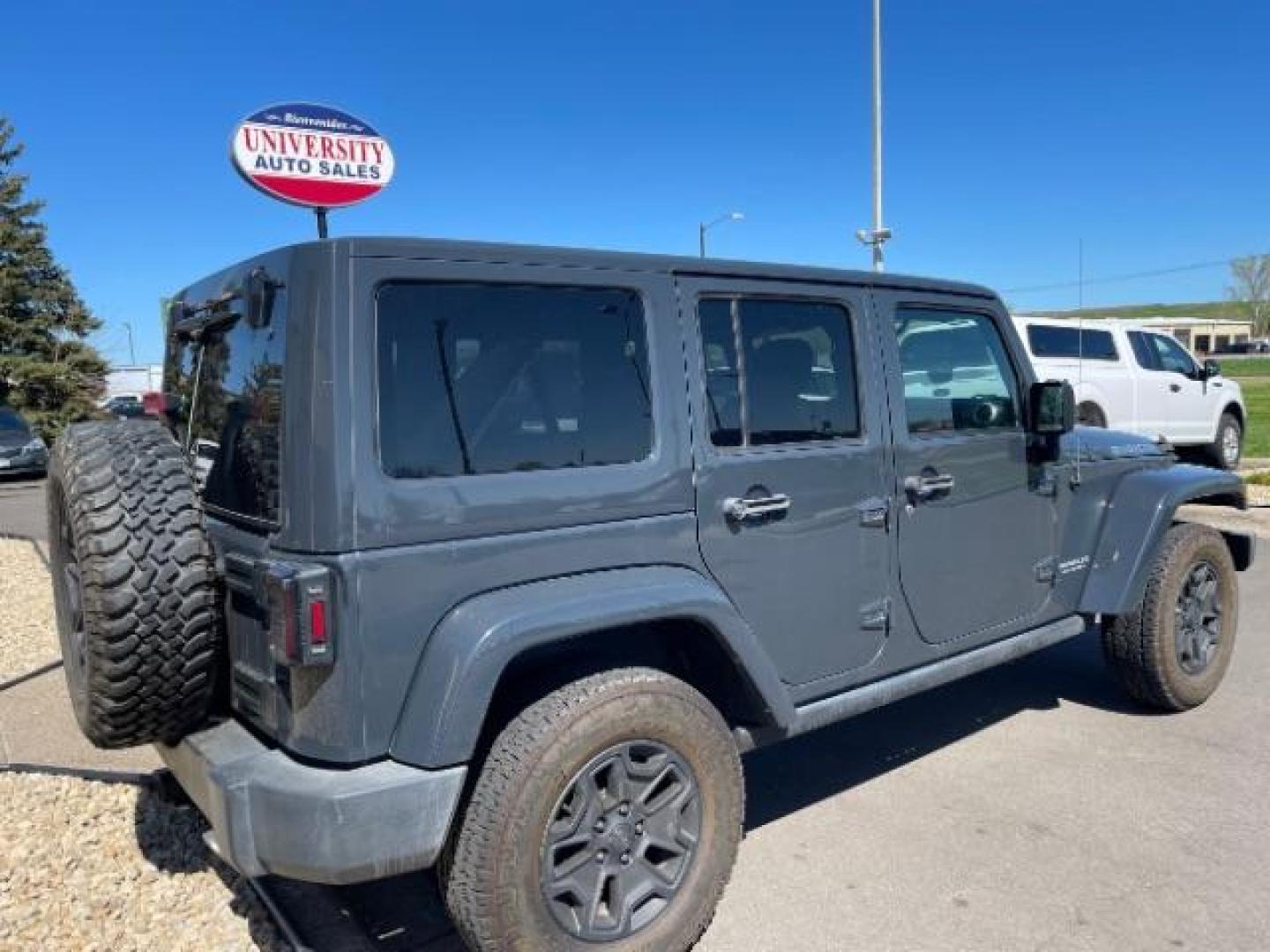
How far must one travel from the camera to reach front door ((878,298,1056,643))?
3.34m

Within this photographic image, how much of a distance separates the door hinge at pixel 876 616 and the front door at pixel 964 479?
0.12 meters

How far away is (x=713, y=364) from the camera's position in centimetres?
288

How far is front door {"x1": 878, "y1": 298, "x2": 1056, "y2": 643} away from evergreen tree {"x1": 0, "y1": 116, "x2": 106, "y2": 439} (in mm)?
28146

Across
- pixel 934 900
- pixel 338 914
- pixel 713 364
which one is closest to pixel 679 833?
pixel 934 900

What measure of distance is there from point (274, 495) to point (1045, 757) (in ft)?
10.7

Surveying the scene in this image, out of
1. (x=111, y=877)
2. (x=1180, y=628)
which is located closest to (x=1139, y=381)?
(x=1180, y=628)

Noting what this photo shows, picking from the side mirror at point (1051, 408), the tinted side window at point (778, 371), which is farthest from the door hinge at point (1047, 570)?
the tinted side window at point (778, 371)

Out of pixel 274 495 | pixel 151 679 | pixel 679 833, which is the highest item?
pixel 274 495

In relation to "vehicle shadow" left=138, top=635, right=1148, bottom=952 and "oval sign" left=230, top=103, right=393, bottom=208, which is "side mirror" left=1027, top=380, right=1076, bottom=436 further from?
"oval sign" left=230, top=103, right=393, bottom=208

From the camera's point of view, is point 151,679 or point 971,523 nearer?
point 151,679

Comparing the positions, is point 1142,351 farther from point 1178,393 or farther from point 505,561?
point 505,561

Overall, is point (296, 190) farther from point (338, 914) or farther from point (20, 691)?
point (338, 914)

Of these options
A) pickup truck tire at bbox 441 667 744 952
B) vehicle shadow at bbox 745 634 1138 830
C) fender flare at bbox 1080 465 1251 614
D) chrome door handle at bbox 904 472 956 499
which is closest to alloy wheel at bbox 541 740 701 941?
pickup truck tire at bbox 441 667 744 952

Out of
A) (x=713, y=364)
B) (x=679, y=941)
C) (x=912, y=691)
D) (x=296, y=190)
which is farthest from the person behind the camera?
(x=296, y=190)
